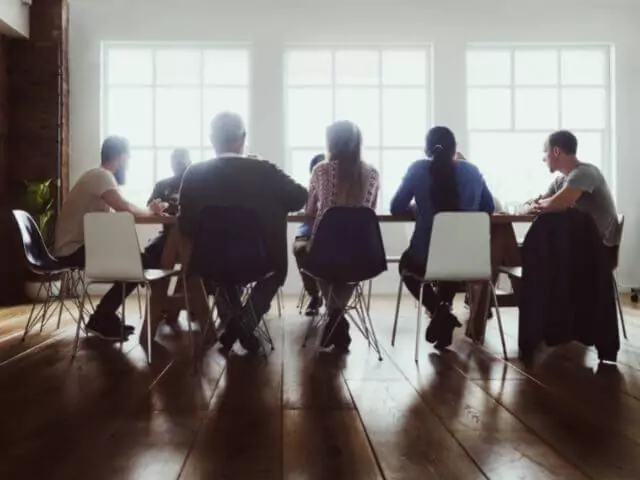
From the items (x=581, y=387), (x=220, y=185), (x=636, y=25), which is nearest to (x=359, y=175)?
(x=220, y=185)

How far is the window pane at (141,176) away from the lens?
7789 mm

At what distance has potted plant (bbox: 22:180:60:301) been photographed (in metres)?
6.71

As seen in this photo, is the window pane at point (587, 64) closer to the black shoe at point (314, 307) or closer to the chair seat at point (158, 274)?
the black shoe at point (314, 307)

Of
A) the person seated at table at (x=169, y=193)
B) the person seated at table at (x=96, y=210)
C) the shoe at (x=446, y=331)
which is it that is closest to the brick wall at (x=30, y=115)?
the person seated at table at (x=169, y=193)

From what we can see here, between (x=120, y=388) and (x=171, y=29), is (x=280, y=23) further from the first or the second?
(x=120, y=388)

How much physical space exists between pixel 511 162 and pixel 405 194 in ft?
14.7

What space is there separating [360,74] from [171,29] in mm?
2132

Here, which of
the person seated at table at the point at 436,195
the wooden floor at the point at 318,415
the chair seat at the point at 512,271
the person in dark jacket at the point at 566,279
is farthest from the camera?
the person seated at table at the point at 436,195

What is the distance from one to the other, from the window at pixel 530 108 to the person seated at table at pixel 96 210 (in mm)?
4736

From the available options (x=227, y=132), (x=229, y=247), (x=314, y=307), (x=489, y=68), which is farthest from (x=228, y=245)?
(x=489, y=68)

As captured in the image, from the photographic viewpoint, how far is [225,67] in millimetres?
7758

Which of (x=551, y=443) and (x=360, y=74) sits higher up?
(x=360, y=74)

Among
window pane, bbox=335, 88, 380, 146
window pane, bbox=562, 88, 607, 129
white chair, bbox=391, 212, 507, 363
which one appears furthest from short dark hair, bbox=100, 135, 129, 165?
window pane, bbox=562, 88, 607, 129

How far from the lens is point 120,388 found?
112 inches
